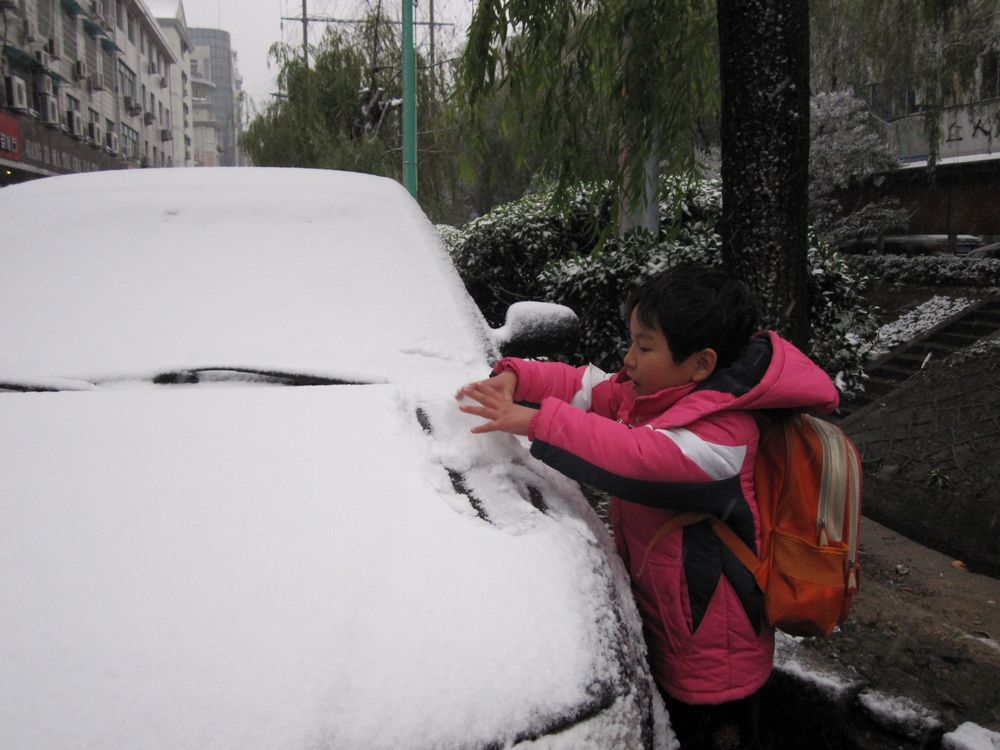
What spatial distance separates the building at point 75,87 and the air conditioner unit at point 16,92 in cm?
2

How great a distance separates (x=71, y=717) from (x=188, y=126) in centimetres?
6319

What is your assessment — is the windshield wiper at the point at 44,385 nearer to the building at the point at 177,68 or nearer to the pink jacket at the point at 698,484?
the pink jacket at the point at 698,484

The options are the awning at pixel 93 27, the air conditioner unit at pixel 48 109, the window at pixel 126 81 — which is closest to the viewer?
the air conditioner unit at pixel 48 109

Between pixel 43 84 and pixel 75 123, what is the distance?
433cm

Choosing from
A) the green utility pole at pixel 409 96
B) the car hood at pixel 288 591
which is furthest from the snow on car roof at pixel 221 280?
the green utility pole at pixel 409 96

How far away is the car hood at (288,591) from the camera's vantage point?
969mm

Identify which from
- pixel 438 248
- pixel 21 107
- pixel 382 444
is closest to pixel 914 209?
pixel 438 248

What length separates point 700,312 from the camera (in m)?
1.52

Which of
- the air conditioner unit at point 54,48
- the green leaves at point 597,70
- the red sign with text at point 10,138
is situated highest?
the air conditioner unit at point 54,48

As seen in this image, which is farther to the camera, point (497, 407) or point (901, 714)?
point (901, 714)

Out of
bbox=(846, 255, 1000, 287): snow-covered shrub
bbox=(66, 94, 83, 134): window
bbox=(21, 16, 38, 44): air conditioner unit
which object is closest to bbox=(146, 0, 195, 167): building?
bbox=(66, 94, 83, 134): window

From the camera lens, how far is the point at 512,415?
1533 millimetres

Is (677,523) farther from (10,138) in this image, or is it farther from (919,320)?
(10,138)

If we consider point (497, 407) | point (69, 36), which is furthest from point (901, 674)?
point (69, 36)
